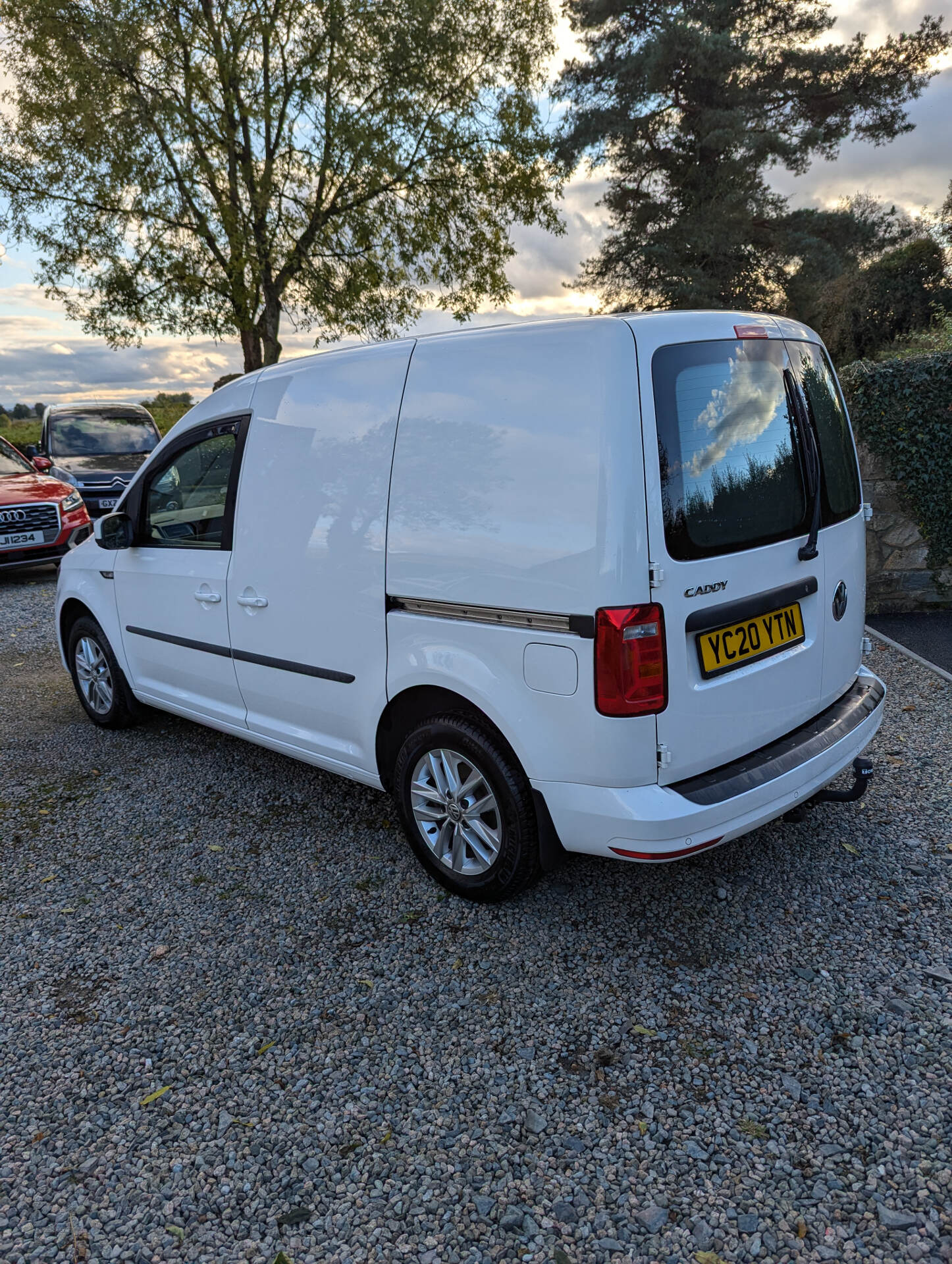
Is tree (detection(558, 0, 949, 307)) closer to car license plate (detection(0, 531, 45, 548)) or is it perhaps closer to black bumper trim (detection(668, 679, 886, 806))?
car license plate (detection(0, 531, 45, 548))

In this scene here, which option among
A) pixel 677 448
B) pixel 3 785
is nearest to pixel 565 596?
pixel 677 448

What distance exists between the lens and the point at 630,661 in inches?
98.1

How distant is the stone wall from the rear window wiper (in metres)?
4.18

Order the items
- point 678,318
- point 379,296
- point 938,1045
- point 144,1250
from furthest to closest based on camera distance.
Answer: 1. point 379,296
2. point 678,318
3. point 938,1045
4. point 144,1250

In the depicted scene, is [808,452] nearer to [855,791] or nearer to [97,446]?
[855,791]

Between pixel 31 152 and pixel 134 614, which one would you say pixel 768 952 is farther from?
pixel 31 152

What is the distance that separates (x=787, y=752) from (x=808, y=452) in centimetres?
107

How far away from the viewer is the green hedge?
21.6 feet

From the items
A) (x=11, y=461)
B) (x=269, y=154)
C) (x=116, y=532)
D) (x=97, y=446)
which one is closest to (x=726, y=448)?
(x=116, y=532)

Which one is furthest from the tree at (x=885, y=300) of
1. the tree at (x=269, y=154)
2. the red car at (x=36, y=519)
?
the red car at (x=36, y=519)

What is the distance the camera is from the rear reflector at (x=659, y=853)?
2.58 metres

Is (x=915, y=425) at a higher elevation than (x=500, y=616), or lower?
higher

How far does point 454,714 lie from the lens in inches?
119

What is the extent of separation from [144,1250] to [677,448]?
250cm
